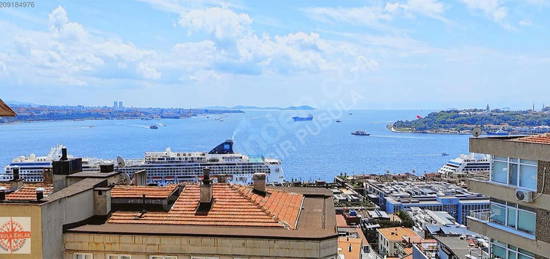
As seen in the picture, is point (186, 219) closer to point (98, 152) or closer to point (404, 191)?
point (404, 191)

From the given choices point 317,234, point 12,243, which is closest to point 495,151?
point 317,234

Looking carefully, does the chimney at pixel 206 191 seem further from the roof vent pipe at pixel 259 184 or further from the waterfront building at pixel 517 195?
the waterfront building at pixel 517 195

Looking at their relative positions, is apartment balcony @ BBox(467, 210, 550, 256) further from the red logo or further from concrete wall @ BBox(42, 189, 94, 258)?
the red logo

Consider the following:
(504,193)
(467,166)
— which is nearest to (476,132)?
(504,193)

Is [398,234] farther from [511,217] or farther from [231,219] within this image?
[231,219]

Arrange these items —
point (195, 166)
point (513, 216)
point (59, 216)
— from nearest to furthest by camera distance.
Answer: point (59, 216), point (513, 216), point (195, 166)

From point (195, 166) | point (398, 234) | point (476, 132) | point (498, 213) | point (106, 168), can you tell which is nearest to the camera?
point (498, 213)
